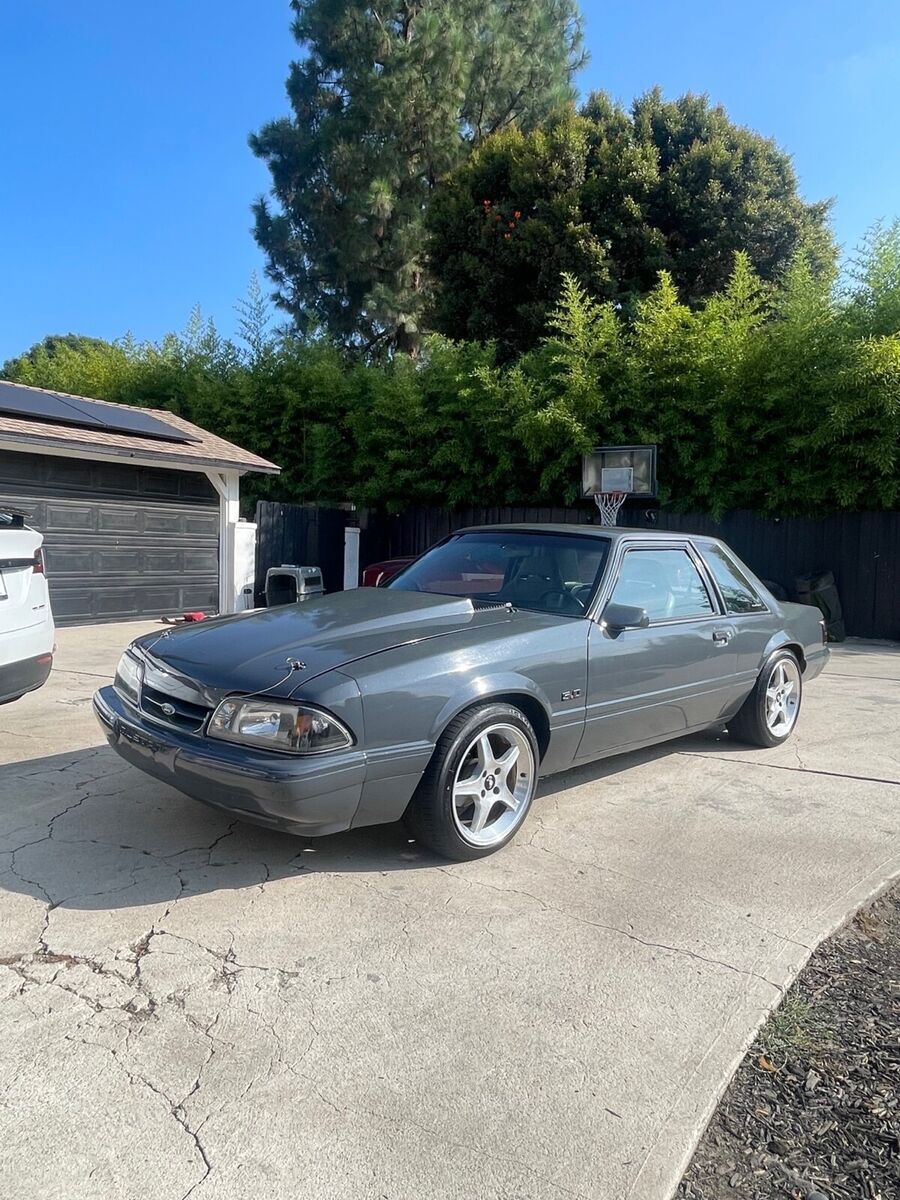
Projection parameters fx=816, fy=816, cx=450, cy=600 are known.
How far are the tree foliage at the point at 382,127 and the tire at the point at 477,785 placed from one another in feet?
63.7

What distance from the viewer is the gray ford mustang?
119 inches

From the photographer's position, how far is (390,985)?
2516mm

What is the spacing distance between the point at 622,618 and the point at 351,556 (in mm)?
11826

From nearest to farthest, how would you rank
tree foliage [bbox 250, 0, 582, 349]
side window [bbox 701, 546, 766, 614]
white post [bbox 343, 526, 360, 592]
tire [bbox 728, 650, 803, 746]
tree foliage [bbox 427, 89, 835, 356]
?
side window [bbox 701, 546, 766, 614] → tire [bbox 728, 650, 803, 746] → white post [bbox 343, 526, 360, 592] → tree foliage [bbox 427, 89, 835, 356] → tree foliage [bbox 250, 0, 582, 349]

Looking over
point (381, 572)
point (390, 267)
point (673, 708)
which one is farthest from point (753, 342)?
point (390, 267)

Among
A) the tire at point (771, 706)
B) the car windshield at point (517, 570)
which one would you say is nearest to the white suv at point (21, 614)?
the car windshield at point (517, 570)

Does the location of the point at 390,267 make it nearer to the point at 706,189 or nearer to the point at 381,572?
the point at 706,189

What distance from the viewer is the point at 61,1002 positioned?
7.80ft

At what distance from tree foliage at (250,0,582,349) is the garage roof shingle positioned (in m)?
8.82

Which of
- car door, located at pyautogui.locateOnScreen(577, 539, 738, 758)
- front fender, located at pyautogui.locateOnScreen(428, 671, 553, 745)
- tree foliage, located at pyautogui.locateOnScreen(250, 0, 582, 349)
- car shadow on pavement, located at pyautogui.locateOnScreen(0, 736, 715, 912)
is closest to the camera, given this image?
car shadow on pavement, located at pyautogui.locateOnScreen(0, 736, 715, 912)

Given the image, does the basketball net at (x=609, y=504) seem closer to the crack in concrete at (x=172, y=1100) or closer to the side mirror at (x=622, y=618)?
the side mirror at (x=622, y=618)

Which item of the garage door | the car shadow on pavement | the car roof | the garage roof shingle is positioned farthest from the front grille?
the garage door

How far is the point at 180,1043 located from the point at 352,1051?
1.53 feet

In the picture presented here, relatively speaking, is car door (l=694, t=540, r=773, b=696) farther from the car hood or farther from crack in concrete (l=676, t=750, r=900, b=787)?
the car hood
